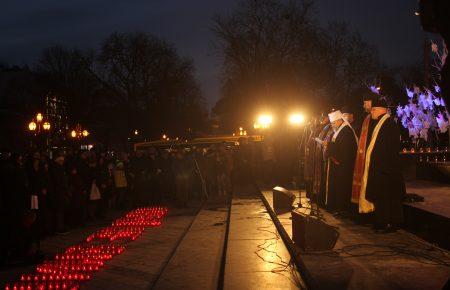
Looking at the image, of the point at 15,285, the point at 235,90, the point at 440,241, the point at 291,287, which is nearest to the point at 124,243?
the point at 15,285

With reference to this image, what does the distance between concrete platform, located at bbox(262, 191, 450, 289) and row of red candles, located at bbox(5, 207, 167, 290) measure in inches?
130

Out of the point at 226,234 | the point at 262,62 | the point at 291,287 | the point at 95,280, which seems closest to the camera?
the point at 291,287

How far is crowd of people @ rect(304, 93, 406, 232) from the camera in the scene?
984 centimetres

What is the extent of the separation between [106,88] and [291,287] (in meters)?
52.3

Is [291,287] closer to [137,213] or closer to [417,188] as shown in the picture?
[417,188]

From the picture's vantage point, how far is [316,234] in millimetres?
8664

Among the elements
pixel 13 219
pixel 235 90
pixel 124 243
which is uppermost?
pixel 235 90

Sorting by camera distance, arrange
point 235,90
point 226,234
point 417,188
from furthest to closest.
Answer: point 235,90
point 417,188
point 226,234

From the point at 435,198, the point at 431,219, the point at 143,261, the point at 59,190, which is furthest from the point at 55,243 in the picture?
the point at 435,198

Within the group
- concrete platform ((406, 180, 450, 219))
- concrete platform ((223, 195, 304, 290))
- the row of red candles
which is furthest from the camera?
concrete platform ((406, 180, 450, 219))

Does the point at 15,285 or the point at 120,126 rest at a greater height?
the point at 120,126

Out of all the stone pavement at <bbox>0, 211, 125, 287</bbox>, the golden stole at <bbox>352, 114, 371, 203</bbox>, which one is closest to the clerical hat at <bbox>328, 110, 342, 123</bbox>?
the golden stole at <bbox>352, 114, 371, 203</bbox>

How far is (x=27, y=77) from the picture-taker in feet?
189

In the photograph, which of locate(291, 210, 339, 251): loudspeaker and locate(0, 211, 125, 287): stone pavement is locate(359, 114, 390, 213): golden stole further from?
locate(0, 211, 125, 287): stone pavement
